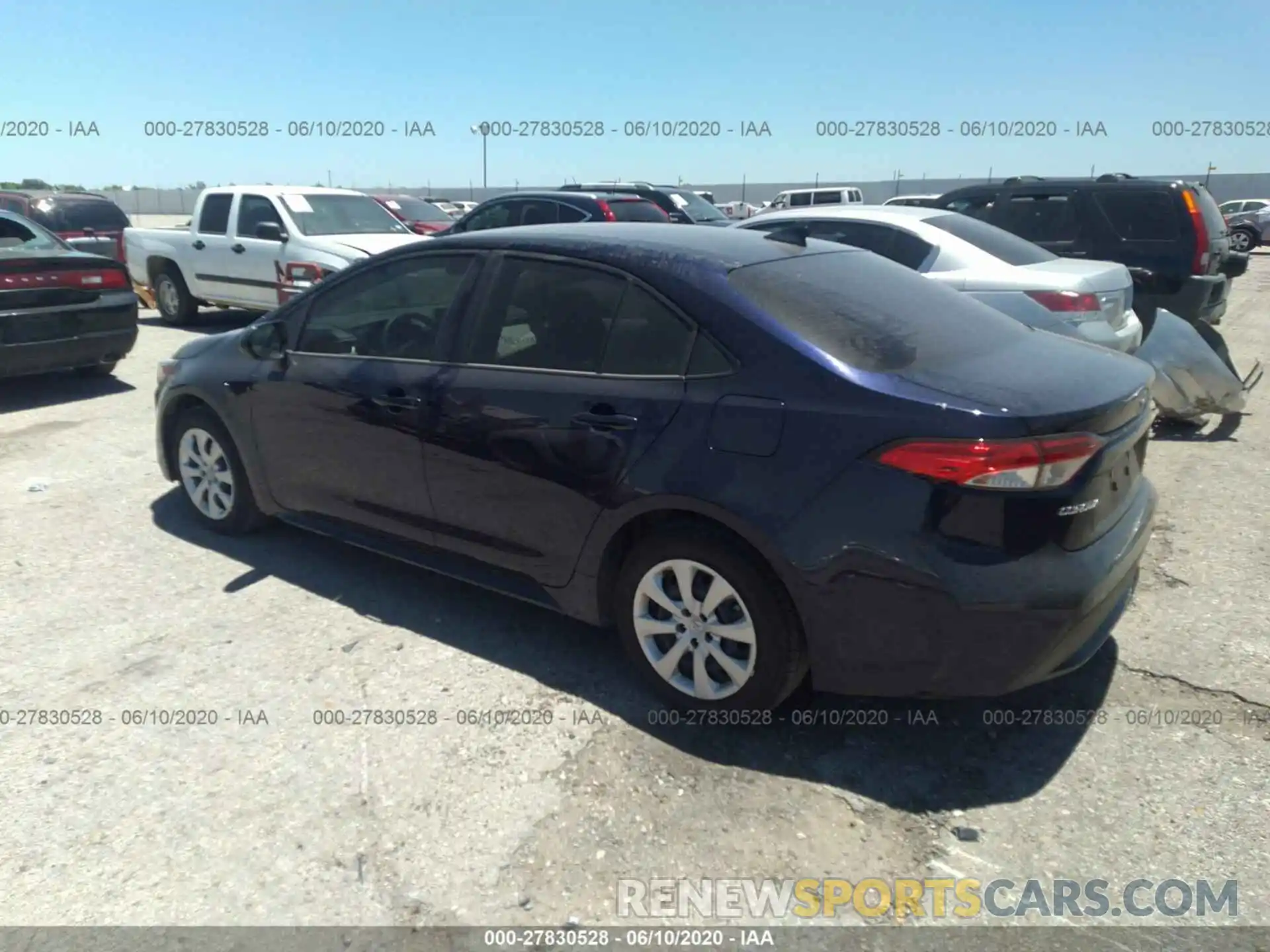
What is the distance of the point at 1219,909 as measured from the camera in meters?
2.41

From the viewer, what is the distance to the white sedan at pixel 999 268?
6215mm

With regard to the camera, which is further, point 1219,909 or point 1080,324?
point 1080,324

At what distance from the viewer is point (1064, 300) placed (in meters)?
6.21

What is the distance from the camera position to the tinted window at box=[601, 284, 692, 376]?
3162mm

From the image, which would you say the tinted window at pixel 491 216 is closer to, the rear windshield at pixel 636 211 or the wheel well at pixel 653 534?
the rear windshield at pixel 636 211

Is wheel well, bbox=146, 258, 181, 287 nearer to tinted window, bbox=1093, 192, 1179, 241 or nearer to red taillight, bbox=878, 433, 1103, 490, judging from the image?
tinted window, bbox=1093, 192, 1179, 241

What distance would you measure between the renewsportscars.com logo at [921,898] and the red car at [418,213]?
16286 millimetres

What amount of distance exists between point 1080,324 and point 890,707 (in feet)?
13.2

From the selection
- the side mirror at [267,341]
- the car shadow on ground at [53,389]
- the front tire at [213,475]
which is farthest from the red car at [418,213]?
the side mirror at [267,341]

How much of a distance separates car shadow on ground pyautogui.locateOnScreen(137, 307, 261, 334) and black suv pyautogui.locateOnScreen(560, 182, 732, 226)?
203 inches

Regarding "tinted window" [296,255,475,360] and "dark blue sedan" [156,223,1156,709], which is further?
"tinted window" [296,255,475,360]

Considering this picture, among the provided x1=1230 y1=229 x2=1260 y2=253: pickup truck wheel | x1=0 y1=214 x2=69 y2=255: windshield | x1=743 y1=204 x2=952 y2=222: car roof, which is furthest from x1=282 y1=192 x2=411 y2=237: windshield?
x1=1230 y1=229 x2=1260 y2=253: pickup truck wheel

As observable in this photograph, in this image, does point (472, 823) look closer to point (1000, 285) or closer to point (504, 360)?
point (504, 360)

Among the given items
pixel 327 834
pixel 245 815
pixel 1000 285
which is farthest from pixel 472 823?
pixel 1000 285
